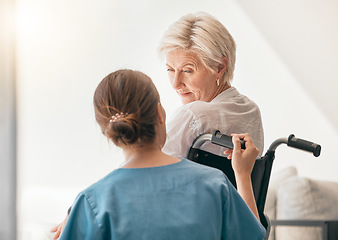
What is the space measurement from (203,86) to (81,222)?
0.77 metres

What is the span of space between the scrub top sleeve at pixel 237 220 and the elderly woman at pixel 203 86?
353mm

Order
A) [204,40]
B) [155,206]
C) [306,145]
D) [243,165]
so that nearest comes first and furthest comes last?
1. [155,206]
2. [243,165]
3. [306,145]
4. [204,40]

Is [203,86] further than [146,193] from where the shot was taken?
Yes

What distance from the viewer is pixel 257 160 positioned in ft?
4.80

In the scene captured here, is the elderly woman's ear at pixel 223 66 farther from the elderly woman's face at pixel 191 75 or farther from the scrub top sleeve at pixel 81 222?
the scrub top sleeve at pixel 81 222

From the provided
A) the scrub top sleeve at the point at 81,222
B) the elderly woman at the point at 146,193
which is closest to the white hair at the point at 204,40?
the elderly woman at the point at 146,193

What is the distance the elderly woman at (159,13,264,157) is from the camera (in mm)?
1433

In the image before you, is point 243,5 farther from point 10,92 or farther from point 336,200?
point 10,92

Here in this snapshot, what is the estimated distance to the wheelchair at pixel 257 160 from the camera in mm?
1360

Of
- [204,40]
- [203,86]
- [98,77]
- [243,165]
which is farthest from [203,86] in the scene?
[98,77]

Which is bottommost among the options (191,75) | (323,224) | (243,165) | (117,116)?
(323,224)

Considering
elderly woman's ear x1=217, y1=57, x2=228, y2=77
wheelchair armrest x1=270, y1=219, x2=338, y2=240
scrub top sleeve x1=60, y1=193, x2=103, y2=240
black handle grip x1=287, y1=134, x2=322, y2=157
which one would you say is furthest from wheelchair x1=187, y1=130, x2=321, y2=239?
wheelchair armrest x1=270, y1=219, x2=338, y2=240

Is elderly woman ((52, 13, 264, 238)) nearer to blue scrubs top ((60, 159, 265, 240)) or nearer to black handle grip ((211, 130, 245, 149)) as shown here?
black handle grip ((211, 130, 245, 149))

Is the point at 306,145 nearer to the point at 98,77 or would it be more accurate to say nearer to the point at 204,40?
the point at 204,40
